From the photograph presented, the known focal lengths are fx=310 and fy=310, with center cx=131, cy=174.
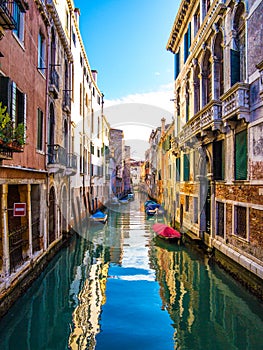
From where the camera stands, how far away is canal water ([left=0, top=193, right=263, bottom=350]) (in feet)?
19.0

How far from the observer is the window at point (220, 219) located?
1138 centimetres

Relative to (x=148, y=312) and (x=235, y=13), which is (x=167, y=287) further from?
(x=235, y=13)

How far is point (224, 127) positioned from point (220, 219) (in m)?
3.46

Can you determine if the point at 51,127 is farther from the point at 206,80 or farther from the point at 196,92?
the point at 196,92

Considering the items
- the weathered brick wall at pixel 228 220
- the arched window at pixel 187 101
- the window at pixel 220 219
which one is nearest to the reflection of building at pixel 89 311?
the weathered brick wall at pixel 228 220

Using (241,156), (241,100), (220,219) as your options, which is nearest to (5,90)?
(241,100)

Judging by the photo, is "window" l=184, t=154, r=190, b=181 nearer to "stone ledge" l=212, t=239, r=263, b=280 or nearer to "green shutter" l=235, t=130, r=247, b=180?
"stone ledge" l=212, t=239, r=263, b=280

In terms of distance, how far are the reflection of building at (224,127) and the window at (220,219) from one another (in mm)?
37

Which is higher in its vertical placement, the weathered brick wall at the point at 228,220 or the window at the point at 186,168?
the window at the point at 186,168

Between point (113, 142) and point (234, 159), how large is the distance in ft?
146

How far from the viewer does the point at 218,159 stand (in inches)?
474

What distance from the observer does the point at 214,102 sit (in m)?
11.2

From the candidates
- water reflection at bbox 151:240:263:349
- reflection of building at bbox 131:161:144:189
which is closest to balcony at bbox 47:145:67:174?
water reflection at bbox 151:240:263:349

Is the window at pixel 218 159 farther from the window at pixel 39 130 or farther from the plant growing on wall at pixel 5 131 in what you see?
the plant growing on wall at pixel 5 131
